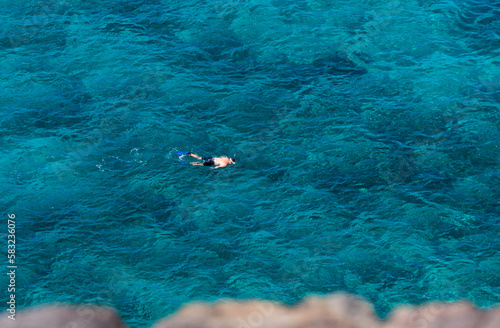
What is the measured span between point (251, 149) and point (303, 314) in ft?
45.9

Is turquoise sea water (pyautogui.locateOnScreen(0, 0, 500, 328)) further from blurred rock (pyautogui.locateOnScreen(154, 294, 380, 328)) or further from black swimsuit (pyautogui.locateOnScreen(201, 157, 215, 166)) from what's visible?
blurred rock (pyautogui.locateOnScreen(154, 294, 380, 328))

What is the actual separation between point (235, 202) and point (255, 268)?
5.31 metres

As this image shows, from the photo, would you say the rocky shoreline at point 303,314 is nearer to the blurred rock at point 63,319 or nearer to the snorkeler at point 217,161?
the blurred rock at point 63,319

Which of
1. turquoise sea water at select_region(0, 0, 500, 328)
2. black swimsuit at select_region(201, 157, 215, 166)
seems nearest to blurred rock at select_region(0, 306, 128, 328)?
turquoise sea water at select_region(0, 0, 500, 328)

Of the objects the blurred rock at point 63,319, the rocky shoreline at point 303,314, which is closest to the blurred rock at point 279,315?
the rocky shoreline at point 303,314

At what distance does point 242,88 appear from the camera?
53.2 metres

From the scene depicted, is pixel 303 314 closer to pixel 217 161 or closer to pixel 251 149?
pixel 217 161

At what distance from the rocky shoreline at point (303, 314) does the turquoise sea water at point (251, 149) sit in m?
0.77

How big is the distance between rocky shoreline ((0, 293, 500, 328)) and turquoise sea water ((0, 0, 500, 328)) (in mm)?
774

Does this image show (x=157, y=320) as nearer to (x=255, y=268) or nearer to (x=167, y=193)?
(x=255, y=268)

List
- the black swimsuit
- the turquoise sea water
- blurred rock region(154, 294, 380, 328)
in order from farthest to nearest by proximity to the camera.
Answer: the black swimsuit < the turquoise sea water < blurred rock region(154, 294, 380, 328)

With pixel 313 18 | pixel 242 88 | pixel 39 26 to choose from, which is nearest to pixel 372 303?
pixel 242 88

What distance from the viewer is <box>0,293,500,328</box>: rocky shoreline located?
120ft


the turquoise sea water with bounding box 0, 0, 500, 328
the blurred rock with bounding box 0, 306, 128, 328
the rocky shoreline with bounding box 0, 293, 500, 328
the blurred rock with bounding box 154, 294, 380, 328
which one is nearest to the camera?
the blurred rock with bounding box 0, 306, 128, 328
